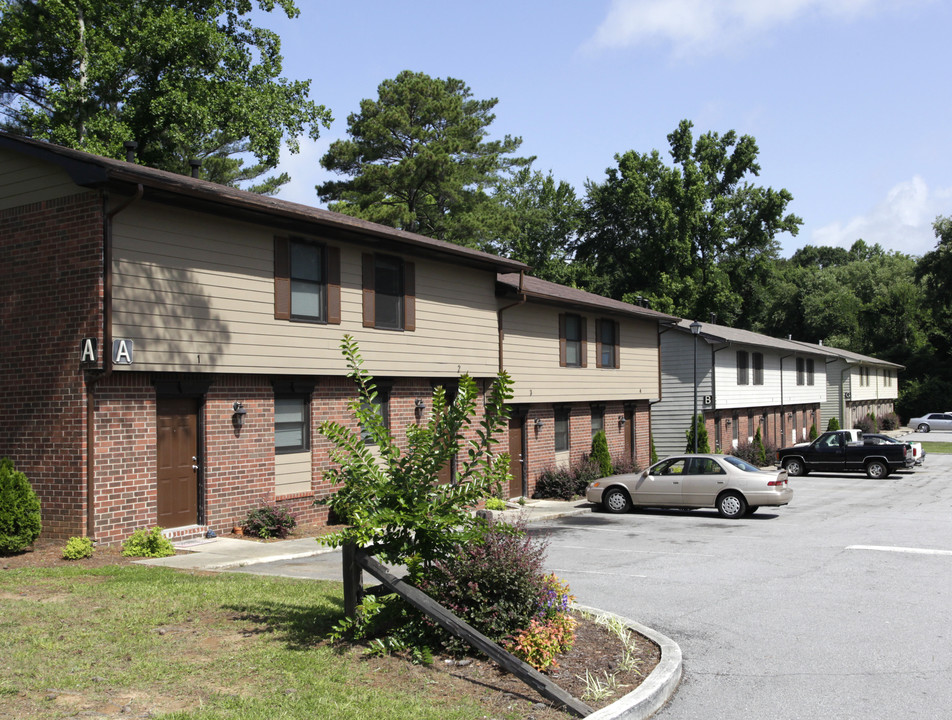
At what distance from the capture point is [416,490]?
7.82 meters

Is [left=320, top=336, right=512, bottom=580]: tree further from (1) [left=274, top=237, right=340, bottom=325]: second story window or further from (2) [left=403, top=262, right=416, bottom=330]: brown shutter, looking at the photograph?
(2) [left=403, top=262, right=416, bottom=330]: brown shutter

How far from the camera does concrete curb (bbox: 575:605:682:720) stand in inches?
247

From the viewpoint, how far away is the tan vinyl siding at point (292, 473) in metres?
16.3

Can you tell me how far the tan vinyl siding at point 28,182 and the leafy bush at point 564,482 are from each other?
15.6 meters

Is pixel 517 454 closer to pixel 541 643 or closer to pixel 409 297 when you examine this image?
pixel 409 297

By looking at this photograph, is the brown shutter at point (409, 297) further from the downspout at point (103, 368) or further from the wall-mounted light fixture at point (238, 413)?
the downspout at point (103, 368)

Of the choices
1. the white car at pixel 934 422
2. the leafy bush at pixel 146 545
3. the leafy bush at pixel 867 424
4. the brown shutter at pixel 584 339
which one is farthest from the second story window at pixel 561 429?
the white car at pixel 934 422

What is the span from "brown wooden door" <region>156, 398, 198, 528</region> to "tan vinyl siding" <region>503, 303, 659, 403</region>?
10.2m

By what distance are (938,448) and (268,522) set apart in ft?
157

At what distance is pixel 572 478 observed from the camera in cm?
2561

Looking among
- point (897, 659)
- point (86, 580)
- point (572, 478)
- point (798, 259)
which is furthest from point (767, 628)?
point (798, 259)

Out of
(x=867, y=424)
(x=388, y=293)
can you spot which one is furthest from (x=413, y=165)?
(x=867, y=424)

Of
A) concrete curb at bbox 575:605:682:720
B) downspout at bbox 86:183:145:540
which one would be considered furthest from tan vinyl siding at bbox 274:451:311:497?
concrete curb at bbox 575:605:682:720

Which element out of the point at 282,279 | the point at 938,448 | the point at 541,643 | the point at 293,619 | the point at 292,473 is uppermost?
the point at 282,279
